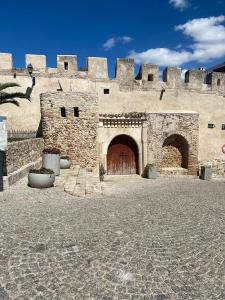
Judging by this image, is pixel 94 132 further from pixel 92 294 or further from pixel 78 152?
pixel 92 294

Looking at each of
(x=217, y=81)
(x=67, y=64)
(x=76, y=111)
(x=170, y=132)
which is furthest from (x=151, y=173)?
(x=217, y=81)

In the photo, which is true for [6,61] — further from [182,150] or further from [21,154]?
[182,150]

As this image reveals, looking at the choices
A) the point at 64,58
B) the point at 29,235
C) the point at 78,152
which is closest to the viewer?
the point at 29,235

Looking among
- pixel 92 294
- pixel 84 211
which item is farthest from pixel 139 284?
pixel 84 211

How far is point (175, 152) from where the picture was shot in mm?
16625

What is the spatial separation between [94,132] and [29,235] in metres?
9.15

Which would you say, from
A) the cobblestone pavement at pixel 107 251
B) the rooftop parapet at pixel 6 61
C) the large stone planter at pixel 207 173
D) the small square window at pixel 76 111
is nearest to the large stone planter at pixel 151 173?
the large stone planter at pixel 207 173

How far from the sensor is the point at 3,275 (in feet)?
11.7

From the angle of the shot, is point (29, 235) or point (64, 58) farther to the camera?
point (64, 58)

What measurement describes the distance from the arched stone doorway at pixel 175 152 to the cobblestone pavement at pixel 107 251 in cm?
925

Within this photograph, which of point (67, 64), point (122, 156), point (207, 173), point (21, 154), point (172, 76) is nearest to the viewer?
point (21, 154)

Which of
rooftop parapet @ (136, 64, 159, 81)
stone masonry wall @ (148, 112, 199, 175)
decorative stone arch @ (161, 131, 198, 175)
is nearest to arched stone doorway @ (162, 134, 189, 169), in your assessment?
decorative stone arch @ (161, 131, 198, 175)

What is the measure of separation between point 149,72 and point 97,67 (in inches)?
150

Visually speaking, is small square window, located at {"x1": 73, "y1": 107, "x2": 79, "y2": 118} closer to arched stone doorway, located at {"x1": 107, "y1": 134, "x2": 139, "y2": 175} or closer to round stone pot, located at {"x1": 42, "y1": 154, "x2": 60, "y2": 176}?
arched stone doorway, located at {"x1": 107, "y1": 134, "x2": 139, "y2": 175}
